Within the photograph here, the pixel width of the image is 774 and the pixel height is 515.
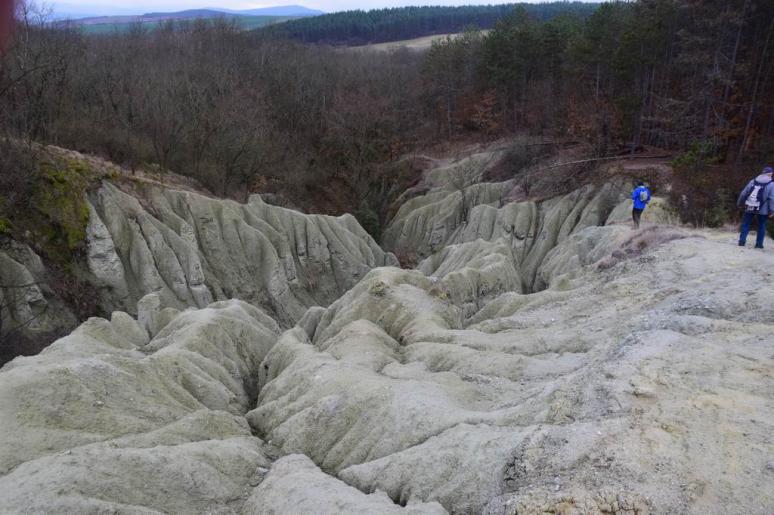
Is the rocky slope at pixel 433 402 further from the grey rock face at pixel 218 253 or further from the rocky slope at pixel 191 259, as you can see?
the grey rock face at pixel 218 253

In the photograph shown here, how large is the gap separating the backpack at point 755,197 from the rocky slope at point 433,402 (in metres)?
1.39

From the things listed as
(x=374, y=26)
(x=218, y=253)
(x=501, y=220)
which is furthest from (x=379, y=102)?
(x=374, y=26)

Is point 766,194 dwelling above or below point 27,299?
above

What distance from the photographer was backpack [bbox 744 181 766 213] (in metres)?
14.4

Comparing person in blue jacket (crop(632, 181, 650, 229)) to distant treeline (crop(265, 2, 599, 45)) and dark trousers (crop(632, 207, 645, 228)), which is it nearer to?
dark trousers (crop(632, 207, 645, 228))

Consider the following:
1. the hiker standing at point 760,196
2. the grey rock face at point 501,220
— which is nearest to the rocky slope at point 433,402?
the hiker standing at point 760,196

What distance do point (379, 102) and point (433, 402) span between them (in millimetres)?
62505

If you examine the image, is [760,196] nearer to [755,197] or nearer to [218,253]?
[755,197]

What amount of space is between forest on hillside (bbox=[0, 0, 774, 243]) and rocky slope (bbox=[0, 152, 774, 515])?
11.2m

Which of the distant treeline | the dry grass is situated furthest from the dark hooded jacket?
the distant treeline

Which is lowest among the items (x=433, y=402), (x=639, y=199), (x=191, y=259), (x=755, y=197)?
(x=191, y=259)

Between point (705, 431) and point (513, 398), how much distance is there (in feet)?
14.4

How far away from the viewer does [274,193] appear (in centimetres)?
4866

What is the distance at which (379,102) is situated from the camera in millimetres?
68688
